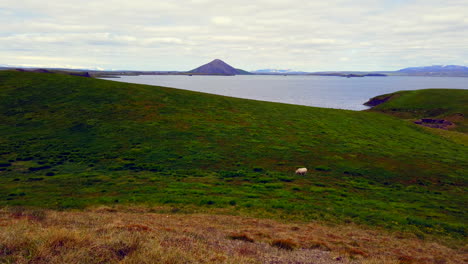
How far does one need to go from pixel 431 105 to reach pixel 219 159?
99.0 m

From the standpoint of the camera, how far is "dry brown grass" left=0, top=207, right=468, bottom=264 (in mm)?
10516

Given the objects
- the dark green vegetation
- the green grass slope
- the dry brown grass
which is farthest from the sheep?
the green grass slope

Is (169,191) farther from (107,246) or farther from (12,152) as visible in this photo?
(12,152)

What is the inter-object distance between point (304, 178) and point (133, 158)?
1767cm

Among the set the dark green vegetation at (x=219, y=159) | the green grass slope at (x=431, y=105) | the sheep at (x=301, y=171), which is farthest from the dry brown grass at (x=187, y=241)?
the green grass slope at (x=431, y=105)

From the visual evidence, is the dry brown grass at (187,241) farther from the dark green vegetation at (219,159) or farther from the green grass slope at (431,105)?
the green grass slope at (431,105)

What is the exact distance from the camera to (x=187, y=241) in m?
12.5

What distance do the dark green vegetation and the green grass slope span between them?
42.4 meters

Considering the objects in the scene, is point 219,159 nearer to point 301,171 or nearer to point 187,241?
point 301,171

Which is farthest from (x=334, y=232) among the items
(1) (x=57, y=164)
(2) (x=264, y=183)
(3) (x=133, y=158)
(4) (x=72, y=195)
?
(1) (x=57, y=164)

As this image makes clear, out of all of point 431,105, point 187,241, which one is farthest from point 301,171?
point 431,105

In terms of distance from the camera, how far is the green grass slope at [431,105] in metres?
85.2

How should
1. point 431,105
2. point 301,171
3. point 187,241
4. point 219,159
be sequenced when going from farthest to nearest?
1. point 431,105
2. point 219,159
3. point 301,171
4. point 187,241

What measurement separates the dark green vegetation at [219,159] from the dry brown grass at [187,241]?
2394 millimetres
